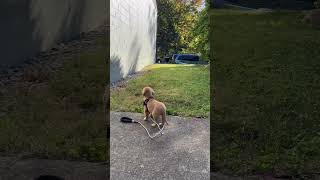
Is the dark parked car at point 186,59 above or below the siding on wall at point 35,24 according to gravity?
below

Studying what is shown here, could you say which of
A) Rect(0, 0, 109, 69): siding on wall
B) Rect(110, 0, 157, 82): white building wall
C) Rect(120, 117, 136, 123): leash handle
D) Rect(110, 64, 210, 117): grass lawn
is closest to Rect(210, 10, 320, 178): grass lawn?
Rect(110, 64, 210, 117): grass lawn

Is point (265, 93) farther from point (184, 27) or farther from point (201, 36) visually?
point (184, 27)

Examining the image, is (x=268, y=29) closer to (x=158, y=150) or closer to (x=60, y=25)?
(x=158, y=150)

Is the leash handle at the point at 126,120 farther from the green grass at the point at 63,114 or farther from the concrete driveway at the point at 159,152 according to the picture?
the green grass at the point at 63,114

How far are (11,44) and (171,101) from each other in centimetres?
143

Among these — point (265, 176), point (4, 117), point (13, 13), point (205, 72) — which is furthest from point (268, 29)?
point (4, 117)

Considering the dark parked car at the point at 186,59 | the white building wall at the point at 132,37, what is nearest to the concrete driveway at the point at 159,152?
the dark parked car at the point at 186,59

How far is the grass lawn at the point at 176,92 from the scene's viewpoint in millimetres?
2900

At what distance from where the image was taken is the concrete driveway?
6.48 ft

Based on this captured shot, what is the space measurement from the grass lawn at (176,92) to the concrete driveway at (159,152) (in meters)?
0.22

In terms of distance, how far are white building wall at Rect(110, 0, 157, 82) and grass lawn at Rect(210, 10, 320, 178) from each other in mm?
1200

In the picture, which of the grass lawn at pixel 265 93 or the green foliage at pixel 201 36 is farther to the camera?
the green foliage at pixel 201 36

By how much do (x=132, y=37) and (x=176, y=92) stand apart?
1790 millimetres

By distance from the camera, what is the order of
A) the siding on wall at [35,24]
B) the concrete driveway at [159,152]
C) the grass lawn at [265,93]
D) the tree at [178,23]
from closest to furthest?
1. the concrete driveway at [159,152]
2. the grass lawn at [265,93]
3. the siding on wall at [35,24]
4. the tree at [178,23]
